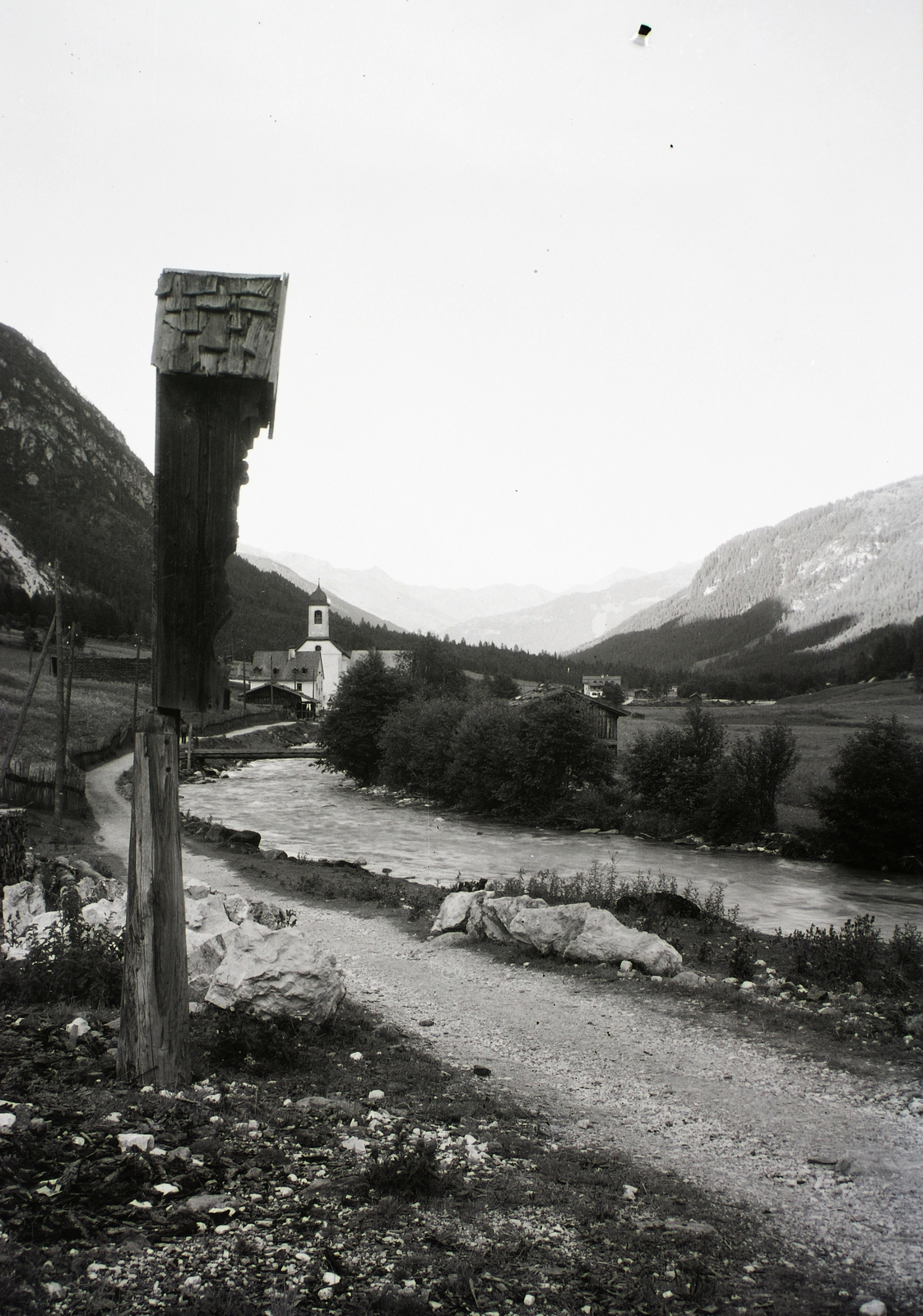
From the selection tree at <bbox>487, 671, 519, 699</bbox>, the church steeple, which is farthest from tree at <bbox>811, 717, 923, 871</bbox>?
the church steeple

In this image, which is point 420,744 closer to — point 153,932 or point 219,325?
A: point 153,932

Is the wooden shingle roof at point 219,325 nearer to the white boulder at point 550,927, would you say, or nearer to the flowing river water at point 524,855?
the white boulder at point 550,927

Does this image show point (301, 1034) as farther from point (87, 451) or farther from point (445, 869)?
point (87, 451)

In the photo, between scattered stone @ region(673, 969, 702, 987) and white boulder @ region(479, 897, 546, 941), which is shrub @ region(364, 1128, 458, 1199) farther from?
white boulder @ region(479, 897, 546, 941)

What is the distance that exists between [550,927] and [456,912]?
81.9 inches

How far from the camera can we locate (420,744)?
51.8m

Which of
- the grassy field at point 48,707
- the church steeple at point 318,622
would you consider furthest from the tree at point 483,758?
the church steeple at point 318,622

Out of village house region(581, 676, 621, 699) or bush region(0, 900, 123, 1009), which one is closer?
bush region(0, 900, 123, 1009)

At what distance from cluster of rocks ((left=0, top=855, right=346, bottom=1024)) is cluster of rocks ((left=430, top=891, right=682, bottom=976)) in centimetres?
291

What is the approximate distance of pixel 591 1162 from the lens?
547 cm

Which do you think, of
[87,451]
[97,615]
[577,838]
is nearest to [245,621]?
[97,615]

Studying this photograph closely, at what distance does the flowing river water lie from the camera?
25.9 metres

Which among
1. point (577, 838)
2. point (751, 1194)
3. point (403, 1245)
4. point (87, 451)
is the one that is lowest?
point (577, 838)

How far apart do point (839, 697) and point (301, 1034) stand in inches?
4512
